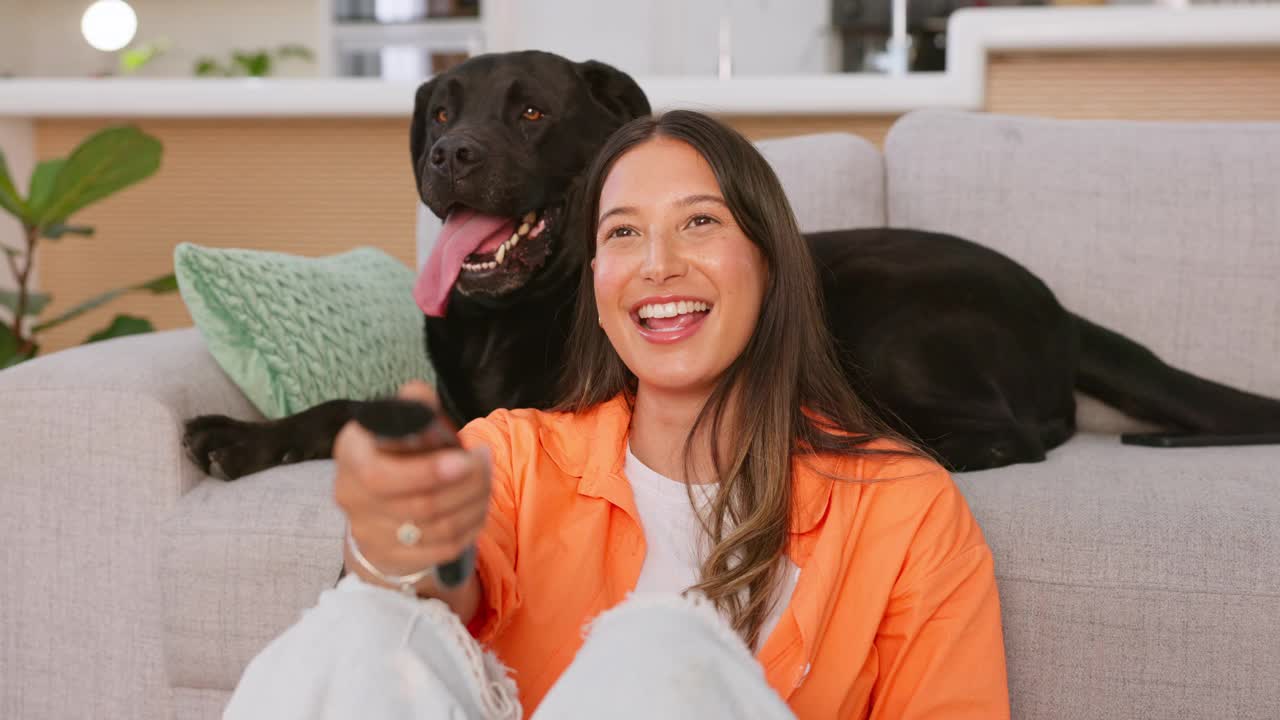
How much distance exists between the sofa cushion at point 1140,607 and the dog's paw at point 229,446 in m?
0.99

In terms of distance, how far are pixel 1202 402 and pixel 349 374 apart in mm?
1381

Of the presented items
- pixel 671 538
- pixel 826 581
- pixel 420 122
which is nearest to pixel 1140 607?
pixel 826 581

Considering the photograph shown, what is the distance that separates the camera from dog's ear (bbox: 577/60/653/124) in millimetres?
1812

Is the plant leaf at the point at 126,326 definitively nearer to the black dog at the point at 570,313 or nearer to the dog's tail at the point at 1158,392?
Result: the black dog at the point at 570,313

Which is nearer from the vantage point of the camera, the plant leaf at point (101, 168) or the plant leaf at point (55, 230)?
the plant leaf at point (101, 168)

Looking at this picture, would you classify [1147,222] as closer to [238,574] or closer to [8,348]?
[238,574]

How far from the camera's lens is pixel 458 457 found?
778 millimetres

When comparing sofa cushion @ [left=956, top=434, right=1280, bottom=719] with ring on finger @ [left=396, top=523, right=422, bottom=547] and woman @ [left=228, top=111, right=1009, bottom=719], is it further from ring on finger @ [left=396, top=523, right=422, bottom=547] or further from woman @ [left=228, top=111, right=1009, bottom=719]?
ring on finger @ [left=396, top=523, right=422, bottom=547]

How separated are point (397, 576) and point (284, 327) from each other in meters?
0.94

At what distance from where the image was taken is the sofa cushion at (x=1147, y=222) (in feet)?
6.42

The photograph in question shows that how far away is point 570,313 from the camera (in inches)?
69.6

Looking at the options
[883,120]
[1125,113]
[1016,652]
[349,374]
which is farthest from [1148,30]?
[349,374]

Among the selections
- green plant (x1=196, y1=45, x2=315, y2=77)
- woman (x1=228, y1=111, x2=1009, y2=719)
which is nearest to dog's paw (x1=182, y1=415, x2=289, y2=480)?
woman (x1=228, y1=111, x2=1009, y2=719)

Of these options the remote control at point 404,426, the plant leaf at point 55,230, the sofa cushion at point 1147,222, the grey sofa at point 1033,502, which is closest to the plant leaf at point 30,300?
the plant leaf at point 55,230
